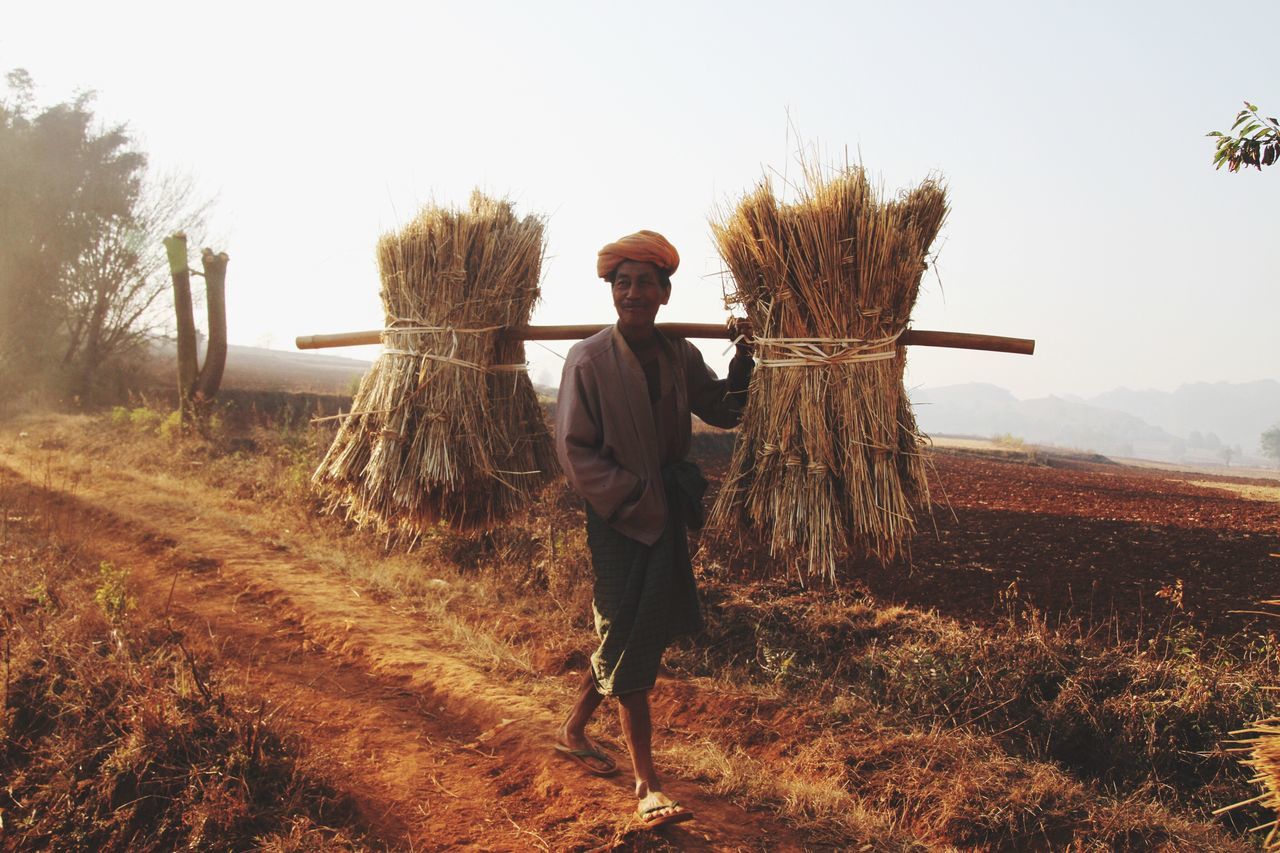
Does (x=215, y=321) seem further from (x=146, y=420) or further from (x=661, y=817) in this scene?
(x=661, y=817)

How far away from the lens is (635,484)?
227 cm

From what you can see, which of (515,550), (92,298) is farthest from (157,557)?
(92,298)

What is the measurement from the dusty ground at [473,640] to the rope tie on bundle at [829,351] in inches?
40.9

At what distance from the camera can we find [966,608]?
13.8 ft

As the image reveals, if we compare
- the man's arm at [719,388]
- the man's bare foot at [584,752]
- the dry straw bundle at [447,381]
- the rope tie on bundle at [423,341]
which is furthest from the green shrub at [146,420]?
the man's arm at [719,388]

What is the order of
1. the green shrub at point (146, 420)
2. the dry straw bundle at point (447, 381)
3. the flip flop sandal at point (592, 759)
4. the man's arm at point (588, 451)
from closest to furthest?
the man's arm at point (588, 451)
the flip flop sandal at point (592, 759)
the dry straw bundle at point (447, 381)
the green shrub at point (146, 420)

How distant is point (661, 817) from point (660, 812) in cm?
1

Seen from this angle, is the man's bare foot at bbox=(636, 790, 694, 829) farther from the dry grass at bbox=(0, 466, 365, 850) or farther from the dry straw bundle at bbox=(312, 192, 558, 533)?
the dry straw bundle at bbox=(312, 192, 558, 533)

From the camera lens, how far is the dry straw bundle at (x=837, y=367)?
2594mm

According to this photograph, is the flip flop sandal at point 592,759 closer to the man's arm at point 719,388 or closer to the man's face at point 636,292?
the man's arm at point 719,388

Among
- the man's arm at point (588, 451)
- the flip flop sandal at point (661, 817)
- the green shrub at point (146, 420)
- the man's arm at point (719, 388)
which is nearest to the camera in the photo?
the flip flop sandal at point (661, 817)

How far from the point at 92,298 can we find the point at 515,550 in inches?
539

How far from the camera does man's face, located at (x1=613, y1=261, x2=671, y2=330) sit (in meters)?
2.35

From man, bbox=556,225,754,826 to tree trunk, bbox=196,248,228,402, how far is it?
9.28m
